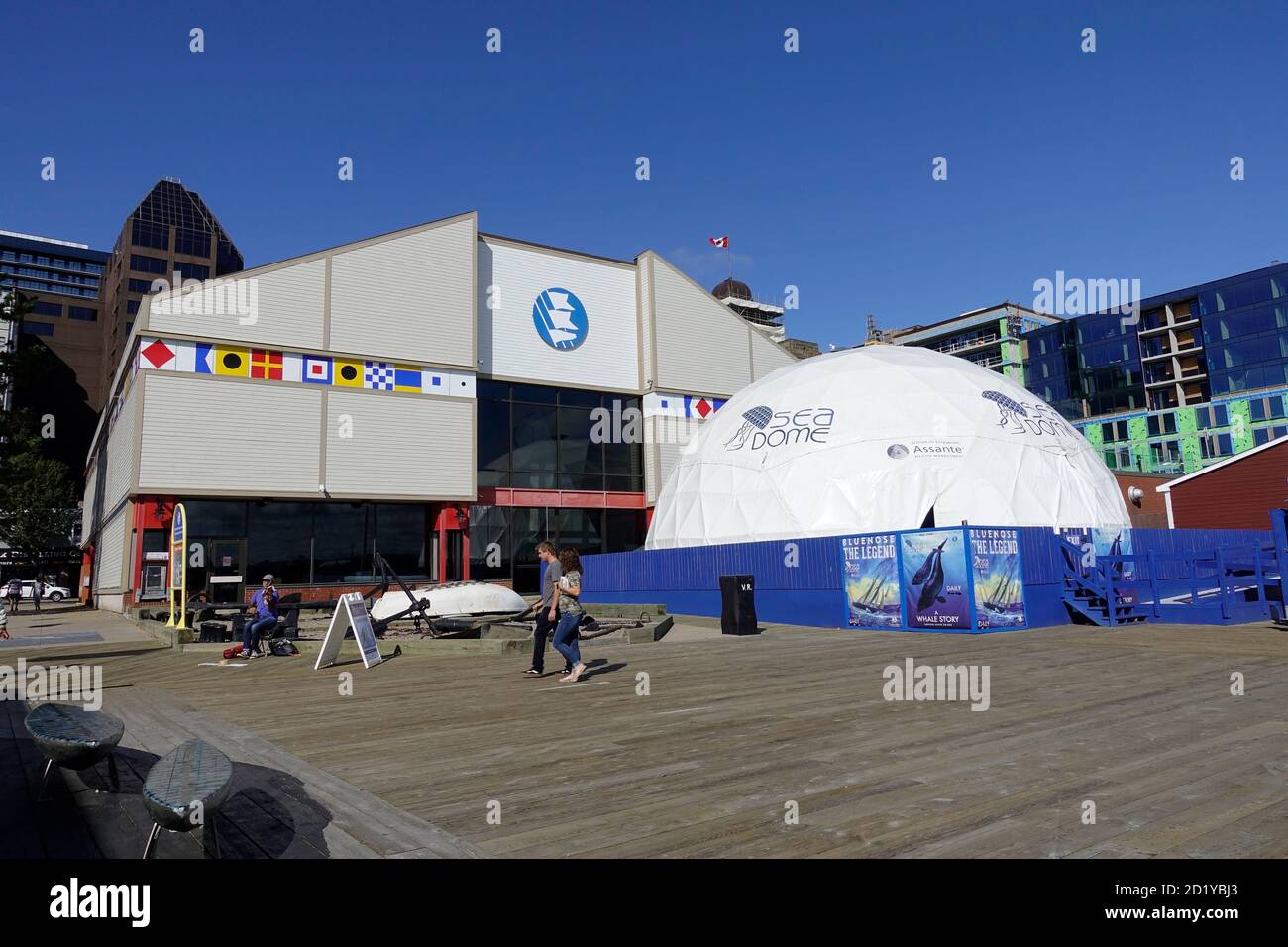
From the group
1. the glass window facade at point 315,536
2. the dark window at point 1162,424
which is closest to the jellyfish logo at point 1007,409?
the glass window facade at point 315,536

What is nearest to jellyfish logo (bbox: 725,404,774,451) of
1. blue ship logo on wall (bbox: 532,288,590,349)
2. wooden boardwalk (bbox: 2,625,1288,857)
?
blue ship logo on wall (bbox: 532,288,590,349)

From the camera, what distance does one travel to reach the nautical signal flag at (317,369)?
31062mm

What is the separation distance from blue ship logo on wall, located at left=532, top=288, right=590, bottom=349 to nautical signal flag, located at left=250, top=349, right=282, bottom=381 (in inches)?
471

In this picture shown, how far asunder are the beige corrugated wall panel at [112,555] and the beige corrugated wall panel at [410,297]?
11.5 m

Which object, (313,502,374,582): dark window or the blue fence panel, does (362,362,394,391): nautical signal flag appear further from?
the blue fence panel

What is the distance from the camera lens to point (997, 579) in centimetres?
1697

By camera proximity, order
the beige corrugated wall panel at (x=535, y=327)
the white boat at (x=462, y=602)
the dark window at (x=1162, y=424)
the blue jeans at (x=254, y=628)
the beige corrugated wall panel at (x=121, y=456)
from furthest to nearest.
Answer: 1. the dark window at (x=1162, y=424)
2. the beige corrugated wall panel at (x=535, y=327)
3. the beige corrugated wall panel at (x=121, y=456)
4. the white boat at (x=462, y=602)
5. the blue jeans at (x=254, y=628)

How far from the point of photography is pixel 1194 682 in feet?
28.1

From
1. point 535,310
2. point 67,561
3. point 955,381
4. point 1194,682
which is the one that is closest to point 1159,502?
point 955,381

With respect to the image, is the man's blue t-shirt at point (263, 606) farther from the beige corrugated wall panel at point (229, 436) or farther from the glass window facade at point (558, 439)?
the glass window facade at point (558, 439)

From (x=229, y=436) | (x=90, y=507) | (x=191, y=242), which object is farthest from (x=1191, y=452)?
(x=191, y=242)

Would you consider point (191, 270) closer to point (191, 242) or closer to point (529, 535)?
point (191, 242)

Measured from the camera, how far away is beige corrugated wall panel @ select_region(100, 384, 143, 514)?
29.3 m
